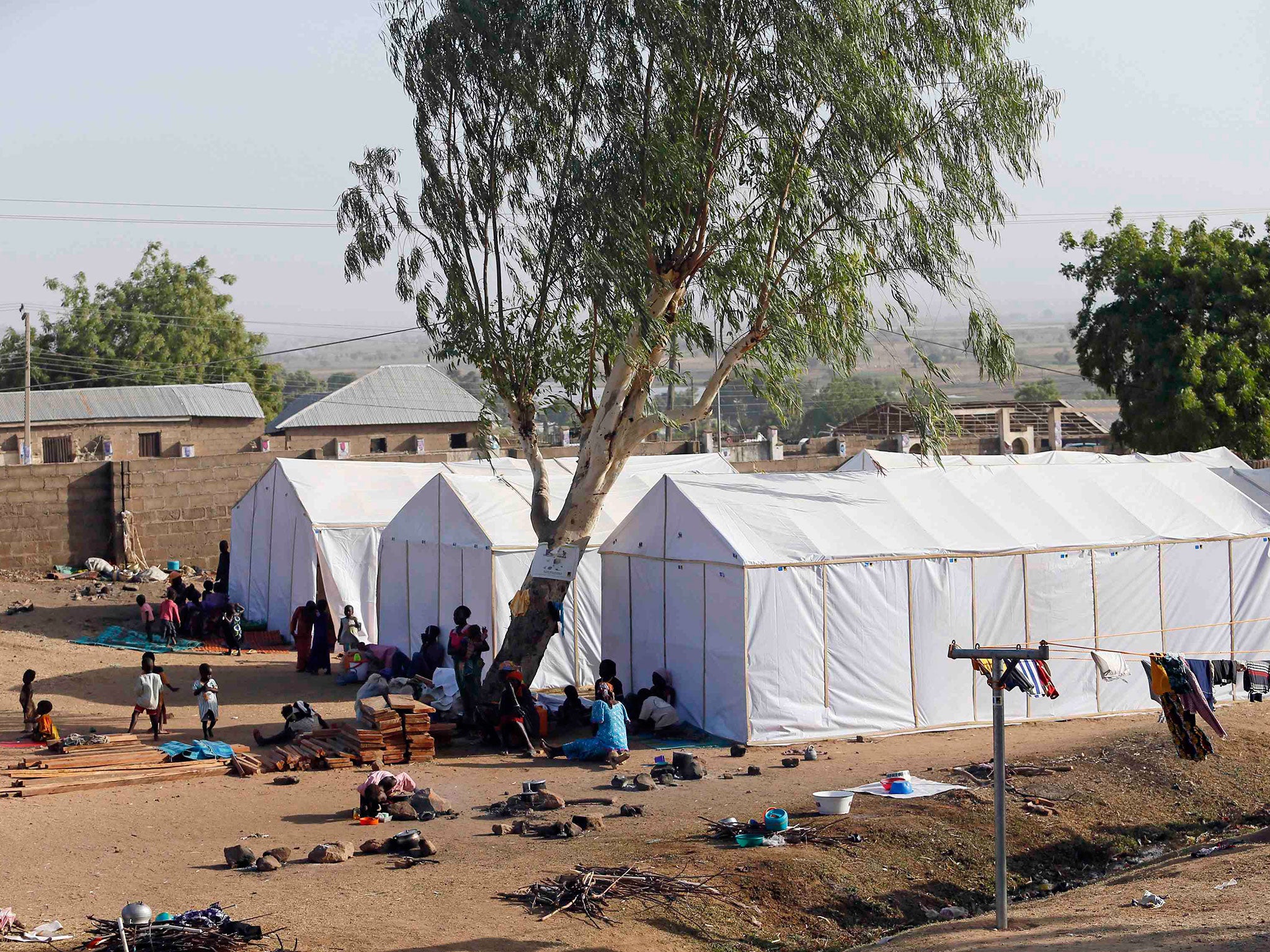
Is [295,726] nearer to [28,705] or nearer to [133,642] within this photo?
[28,705]

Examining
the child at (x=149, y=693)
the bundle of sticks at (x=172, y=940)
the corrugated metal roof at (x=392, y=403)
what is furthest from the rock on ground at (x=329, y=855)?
the corrugated metal roof at (x=392, y=403)

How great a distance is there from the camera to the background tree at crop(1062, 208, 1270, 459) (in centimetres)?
2836

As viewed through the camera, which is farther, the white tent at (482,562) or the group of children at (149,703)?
the white tent at (482,562)

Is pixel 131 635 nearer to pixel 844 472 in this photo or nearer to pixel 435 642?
pixel 435 642

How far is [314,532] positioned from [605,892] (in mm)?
12582

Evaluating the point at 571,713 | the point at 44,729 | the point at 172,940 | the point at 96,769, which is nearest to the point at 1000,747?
the point at 172,940

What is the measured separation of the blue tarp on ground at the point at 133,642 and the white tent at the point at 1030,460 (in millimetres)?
11325

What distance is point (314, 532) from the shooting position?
65.6ft

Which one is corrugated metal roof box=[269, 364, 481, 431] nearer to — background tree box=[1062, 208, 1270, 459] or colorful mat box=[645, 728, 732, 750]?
background tree box=[1062, 208, 1270, 459]

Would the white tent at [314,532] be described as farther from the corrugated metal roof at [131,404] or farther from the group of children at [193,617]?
the corrugated metal roof at [131,404]

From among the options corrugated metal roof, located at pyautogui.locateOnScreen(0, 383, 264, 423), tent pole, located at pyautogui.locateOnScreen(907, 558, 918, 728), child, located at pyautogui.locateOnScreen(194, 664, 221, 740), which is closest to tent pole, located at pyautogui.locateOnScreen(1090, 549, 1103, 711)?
tent pole, located at pyautogui.locateOnScreen(907, 558, 918, 728)

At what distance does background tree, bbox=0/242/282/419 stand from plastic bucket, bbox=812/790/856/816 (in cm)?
4898

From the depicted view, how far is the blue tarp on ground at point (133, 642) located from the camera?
65.4ft

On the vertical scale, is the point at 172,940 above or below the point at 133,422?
below
